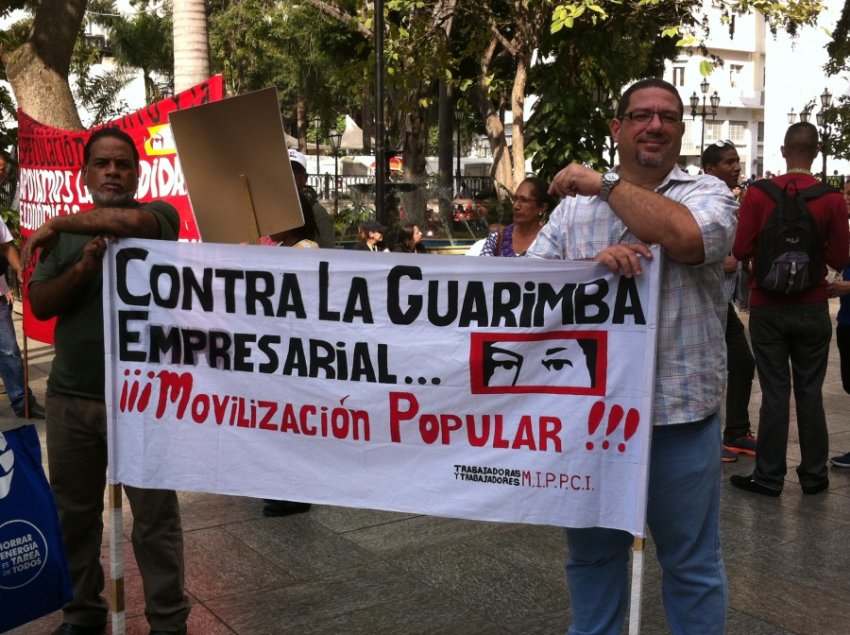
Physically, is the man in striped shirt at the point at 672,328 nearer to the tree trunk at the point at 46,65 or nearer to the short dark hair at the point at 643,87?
the short dark hair at the point at 643,87

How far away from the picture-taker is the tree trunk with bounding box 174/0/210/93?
888 cm

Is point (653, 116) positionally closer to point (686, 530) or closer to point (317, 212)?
point (686, 530)

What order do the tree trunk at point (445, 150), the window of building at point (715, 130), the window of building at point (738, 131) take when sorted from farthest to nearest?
the window of building at point (738, 131) → the window of building at point (715, 130) → the tree trunk at point (445, 150)

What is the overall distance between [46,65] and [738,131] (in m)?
78.9

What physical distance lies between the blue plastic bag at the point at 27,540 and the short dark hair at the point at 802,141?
414cm

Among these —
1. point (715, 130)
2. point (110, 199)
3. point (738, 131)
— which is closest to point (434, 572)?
point (110, 199)

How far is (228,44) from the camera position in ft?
124

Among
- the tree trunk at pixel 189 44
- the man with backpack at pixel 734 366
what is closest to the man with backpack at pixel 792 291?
the man with backpack at pixel 734 366

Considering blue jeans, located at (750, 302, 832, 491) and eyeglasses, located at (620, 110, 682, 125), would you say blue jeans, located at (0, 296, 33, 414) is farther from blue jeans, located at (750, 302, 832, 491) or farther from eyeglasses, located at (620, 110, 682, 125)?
eyeglasses, located at (620, 110, 682, 125)

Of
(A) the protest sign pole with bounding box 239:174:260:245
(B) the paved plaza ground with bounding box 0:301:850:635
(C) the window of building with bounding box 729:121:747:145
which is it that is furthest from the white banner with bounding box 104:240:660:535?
(C) the window of building with bounding box 729:121:747:145

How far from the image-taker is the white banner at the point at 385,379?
315 cm

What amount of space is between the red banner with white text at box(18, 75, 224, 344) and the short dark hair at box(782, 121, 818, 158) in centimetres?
307

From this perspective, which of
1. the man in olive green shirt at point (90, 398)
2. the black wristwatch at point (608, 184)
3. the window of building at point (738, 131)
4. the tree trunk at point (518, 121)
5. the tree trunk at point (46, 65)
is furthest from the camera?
the window of building at point (738, 131)

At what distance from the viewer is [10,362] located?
787cm
